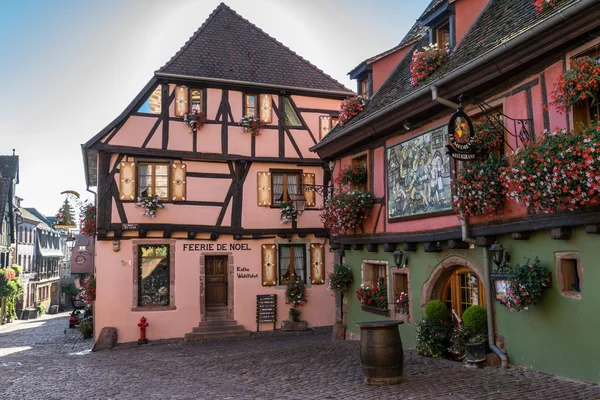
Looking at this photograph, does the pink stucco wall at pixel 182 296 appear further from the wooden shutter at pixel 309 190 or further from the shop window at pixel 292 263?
the wooden shutter at pixel 309 190

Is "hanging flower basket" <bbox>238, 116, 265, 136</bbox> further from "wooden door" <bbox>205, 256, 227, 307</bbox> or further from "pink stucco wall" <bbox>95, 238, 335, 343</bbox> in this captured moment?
"wooden door" <bbox>205, 256, 227, 307</bbox>

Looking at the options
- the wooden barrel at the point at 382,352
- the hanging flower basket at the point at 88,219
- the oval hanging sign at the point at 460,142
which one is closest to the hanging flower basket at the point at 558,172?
the oval hanging sign at the point at 460,142

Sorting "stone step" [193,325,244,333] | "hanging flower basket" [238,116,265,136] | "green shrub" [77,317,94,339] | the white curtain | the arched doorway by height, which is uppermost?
"hanging flower basket" [238,116,265,136]

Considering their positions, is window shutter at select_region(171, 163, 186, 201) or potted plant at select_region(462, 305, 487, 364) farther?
window shutter at select_region(171, 163, 186, 201)

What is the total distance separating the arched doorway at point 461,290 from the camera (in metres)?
10.1

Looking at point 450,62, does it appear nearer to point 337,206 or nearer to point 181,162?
point 337,206

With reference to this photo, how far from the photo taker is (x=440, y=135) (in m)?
9.95

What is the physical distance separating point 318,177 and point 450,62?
336 inches

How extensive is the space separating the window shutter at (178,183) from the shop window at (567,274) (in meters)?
11.3

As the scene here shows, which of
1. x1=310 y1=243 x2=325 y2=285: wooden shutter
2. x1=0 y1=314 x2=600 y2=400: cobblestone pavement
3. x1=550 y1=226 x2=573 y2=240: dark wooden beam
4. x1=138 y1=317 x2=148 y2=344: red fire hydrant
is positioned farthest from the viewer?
x1=310 y1=243 x2=325 y2=285: wooden shutter

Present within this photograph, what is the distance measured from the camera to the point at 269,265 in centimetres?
1730

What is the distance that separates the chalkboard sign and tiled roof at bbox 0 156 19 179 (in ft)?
92.9

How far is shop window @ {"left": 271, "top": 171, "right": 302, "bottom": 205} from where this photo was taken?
17672 millimetres

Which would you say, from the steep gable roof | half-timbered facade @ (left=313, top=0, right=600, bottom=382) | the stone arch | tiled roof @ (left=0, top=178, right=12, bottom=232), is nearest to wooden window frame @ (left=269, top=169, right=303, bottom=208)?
half-timbered facade @ (left=313, top=0, right=600, bottom=382)
